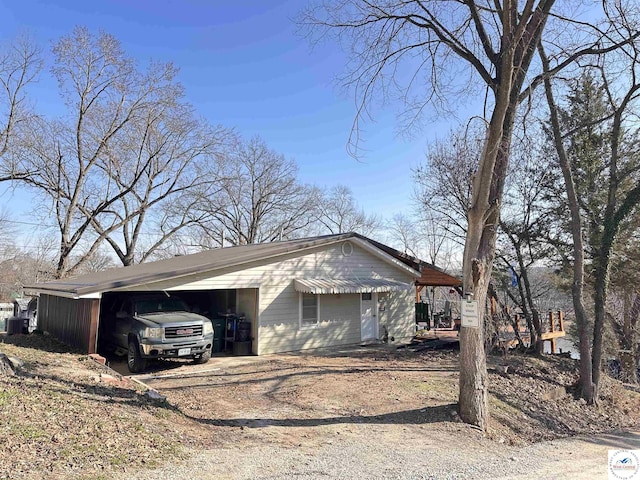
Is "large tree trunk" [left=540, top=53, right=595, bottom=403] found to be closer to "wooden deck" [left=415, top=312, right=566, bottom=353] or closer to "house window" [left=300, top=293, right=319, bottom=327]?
"wooden deck" [left=415, top=312, right=566, bottom=353]

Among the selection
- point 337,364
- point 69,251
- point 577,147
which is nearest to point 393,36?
A: point 337,364

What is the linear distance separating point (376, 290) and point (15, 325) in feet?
43.6

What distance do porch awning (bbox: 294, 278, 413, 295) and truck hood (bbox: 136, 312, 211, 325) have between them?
334 centimetres

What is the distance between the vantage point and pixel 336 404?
7422 millimetres

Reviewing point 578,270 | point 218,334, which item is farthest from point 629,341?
point 218,334

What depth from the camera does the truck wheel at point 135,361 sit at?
1004cm

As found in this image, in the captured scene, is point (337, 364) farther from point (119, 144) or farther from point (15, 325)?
point (119, 144)

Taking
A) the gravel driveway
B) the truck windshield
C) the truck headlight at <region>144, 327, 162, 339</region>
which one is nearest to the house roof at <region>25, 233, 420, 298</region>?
the truck windshield

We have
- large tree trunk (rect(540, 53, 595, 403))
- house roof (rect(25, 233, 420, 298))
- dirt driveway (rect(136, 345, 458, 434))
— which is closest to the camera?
dirt driveway (rect(136, 345, 458, 434))

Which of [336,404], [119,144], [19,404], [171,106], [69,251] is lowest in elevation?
[336,404]

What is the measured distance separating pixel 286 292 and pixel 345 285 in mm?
1927

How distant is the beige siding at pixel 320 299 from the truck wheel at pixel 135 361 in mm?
1497

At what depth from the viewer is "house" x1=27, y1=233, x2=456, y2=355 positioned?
11375 mm

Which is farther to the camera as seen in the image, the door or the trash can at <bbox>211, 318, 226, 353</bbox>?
the door
